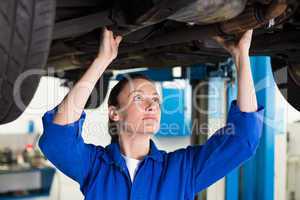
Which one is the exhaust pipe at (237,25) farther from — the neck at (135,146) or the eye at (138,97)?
the neck at (135,146)

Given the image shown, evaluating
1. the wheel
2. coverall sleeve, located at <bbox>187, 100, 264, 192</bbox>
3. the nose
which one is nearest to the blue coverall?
coverall sleeve, located at <bbox>187, 100, 264, 192</bbox>

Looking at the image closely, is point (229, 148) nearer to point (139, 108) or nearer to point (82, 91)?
point (139, 108)

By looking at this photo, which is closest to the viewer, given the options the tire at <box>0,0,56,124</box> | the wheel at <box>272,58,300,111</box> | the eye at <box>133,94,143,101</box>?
the tire at <box>0,0,56,124</box>

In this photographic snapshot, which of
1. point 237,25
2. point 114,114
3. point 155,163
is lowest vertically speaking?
point 155,163

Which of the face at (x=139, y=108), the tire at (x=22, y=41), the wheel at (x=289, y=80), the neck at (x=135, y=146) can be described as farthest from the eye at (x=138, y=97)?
the wheel at (x=289, y=80)

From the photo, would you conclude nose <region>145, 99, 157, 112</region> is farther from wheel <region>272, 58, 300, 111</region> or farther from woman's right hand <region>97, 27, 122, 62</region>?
wheel <region>272, 58, 300, 111</region>

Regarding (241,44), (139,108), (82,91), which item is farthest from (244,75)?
(82,91)

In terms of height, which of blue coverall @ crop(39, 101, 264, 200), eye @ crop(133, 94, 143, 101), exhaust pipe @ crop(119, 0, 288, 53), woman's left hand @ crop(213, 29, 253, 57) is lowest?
blue coverall @ crop(39, 101, 264, 200)

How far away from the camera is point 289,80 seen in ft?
5.32

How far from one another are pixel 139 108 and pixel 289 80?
74 centimetres

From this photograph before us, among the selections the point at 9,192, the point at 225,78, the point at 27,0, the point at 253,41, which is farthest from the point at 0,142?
the point at 27,0

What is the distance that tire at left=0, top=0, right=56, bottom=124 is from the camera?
0.79 meters

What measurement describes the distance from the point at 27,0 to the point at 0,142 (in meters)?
3.41

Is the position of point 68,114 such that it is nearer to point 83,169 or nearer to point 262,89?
point 83,169
